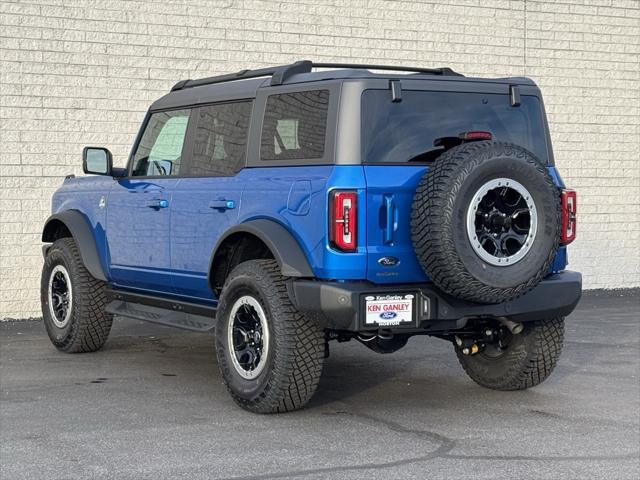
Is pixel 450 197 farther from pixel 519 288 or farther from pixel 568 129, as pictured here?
pixel 568 129

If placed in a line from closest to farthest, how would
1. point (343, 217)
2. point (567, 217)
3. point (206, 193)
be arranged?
point (343, 217) < point (567, 217) < point (206, 193)

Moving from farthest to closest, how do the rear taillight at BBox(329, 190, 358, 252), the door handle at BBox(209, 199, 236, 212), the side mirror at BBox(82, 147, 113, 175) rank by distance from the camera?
the side mirror at BBox(82, 147, 113, 175) → the door handle at BBox(209, 199, 236, 212) → the rear taillight at BBox(329, 190, 358, 252)

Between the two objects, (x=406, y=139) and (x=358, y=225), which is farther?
(x=406, y=139)

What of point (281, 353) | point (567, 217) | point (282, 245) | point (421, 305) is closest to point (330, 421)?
point (281, 353)

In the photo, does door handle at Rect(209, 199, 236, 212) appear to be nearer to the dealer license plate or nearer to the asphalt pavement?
the asphalt pavement

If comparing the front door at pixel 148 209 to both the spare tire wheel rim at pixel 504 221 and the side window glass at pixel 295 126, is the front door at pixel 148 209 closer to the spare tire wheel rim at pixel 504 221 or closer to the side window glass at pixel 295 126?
the side window glass at pixel 295 126

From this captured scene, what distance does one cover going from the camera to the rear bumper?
6.58m

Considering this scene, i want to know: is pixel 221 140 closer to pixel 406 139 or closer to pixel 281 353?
pixel 406 139

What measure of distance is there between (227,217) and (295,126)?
29.7 inches

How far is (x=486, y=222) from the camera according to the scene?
6.65 metres

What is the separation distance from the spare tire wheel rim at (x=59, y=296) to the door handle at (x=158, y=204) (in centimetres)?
155

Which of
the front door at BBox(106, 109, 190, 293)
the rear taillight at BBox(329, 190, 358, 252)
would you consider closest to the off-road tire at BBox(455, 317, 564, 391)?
the rear taillight at BBox(329, 190, 358, 252)

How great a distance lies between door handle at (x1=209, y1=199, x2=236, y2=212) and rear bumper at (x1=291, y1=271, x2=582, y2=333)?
0.88m

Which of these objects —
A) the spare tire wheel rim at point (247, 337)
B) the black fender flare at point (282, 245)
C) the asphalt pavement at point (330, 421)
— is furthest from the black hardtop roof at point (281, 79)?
the asphalt pavement at point (330, 421)
